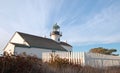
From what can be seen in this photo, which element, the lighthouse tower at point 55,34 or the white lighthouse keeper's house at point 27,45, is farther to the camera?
the lighthouse tower at point 55,34

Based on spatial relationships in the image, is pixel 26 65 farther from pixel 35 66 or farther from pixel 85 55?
pixel 85 55

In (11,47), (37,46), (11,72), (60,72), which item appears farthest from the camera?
(37,46)

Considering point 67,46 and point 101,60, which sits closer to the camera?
point 101,60

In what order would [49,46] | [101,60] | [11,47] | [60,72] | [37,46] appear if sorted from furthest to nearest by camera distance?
[49,46], [37,46], [11,47], [101,60], [60,72]

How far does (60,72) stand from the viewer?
6770 millimetres

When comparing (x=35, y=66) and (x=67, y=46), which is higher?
(x=67, y=46)

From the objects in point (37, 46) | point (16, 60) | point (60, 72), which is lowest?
point (60, 72)

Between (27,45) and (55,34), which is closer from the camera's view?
(27,45)

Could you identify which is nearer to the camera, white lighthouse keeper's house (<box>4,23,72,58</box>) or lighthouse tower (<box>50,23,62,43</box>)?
white lighthouse keeper's house (<box>4,23,72,58</box>)

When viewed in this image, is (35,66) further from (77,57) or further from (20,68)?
(77,57)

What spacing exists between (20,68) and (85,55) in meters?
8.64

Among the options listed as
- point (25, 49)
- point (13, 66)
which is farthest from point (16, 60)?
point (25, 49)

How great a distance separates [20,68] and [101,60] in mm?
10906

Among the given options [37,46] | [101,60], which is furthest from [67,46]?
[101,60]
